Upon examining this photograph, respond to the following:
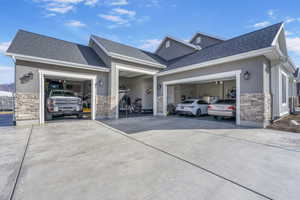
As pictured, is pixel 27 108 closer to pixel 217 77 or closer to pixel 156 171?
pixel 156 171

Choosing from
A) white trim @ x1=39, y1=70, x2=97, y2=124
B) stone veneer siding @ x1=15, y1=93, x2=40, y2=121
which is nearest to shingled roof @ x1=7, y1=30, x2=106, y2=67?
white trim @ x1=39, y1=70, x2=97, y2=124

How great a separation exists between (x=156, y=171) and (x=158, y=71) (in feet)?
34.3

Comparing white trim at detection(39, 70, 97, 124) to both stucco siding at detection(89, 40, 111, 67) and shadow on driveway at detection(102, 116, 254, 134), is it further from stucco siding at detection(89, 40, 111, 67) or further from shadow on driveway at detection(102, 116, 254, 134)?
shadow on driveway at detection(102, 116, 254, 134)

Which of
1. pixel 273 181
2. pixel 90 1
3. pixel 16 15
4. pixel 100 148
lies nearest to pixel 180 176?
pixel 273 181

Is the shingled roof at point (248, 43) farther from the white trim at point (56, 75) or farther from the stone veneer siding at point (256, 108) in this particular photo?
the white trim at point (56, 75)

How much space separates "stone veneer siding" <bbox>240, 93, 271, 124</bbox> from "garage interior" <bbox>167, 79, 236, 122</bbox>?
585cm

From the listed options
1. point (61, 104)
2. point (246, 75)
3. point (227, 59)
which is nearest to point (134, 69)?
point (61, 104)

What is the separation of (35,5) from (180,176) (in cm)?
1098

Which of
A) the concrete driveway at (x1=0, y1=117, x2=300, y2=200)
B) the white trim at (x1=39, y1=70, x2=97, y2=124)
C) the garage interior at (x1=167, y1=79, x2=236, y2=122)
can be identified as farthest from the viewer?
the garage interior at (x1=167, y1=79, x2=236, y2=122)

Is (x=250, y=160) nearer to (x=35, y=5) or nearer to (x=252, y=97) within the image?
(x=252, y=97)

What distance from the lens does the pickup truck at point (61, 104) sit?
8.08 m

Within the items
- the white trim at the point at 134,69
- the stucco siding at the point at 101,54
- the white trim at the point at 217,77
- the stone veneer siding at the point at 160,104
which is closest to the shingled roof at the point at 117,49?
the stucco siding at the point at 101,54

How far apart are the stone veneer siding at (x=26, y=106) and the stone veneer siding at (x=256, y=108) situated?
11.3m

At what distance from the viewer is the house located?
261 inches
